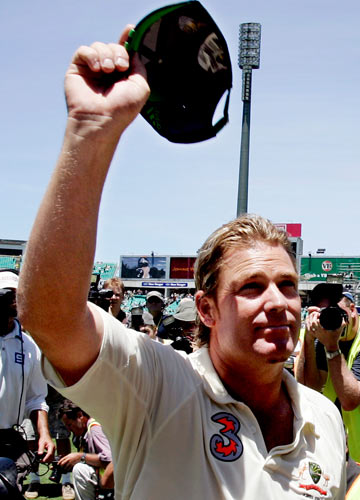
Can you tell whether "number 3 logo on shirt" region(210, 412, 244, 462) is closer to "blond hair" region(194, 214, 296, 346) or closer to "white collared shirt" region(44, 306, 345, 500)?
"white collared shirt" region(44, 306, 345, 500)

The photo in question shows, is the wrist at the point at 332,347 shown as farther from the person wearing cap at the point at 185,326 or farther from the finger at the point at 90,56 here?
the finger at the point at 90,56

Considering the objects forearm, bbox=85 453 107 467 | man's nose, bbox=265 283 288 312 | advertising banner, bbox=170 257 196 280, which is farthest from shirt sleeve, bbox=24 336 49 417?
advertising banner, bbox=170 257 196 280

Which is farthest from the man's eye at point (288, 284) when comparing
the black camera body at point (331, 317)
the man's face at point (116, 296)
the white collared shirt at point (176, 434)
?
the man's face at point (116, 296)

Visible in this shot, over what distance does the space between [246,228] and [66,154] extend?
82 centimetres

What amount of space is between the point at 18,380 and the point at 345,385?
2.49m

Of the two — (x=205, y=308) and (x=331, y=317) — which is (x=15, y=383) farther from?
(x=205, y=308)

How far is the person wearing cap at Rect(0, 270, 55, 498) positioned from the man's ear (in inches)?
105

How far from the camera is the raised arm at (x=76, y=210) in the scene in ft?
3.71

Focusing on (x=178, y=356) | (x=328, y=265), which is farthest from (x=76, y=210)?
(x=328, y=265)

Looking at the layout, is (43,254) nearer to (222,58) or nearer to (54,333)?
(54,333)

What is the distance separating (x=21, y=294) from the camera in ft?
3.84

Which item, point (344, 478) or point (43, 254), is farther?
point (344, 478)

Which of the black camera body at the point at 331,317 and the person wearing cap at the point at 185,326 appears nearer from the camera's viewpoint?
the black camera body at the point at 331,317

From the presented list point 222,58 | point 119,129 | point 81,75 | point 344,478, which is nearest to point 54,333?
point 119,129
